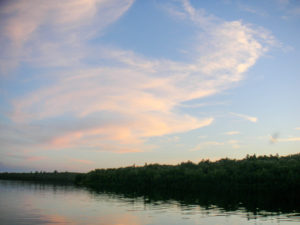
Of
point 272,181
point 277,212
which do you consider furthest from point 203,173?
point 277,212

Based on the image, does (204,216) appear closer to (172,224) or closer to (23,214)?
(172,224)

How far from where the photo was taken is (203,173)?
93.7 m

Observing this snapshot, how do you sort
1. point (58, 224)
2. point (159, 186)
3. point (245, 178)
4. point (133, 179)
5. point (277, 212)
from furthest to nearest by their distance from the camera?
point (133, 179) < point (159, 186) < point (245, 178) < point (277, 212) < point (58, 224)

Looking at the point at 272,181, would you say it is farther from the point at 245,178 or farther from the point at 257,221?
the point at 257,221

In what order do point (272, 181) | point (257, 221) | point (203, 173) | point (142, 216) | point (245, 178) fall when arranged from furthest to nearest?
point (203, 173) → point (245, 178) → point (272, 181) → point (142, 216) → point (257, 221)

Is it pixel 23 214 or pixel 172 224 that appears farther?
pixel 23 214

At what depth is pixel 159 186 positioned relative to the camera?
105 meters

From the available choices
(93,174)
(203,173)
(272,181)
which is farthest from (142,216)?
(93,174)

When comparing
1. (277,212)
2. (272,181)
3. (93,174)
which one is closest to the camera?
(277,212)

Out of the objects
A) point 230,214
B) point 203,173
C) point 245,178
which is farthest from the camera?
point 203,173

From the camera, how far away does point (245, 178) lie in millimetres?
82750

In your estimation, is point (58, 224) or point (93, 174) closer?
point (58, 224)

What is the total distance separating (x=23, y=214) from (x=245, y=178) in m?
63.4

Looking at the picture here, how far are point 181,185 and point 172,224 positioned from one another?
68.3 metres
